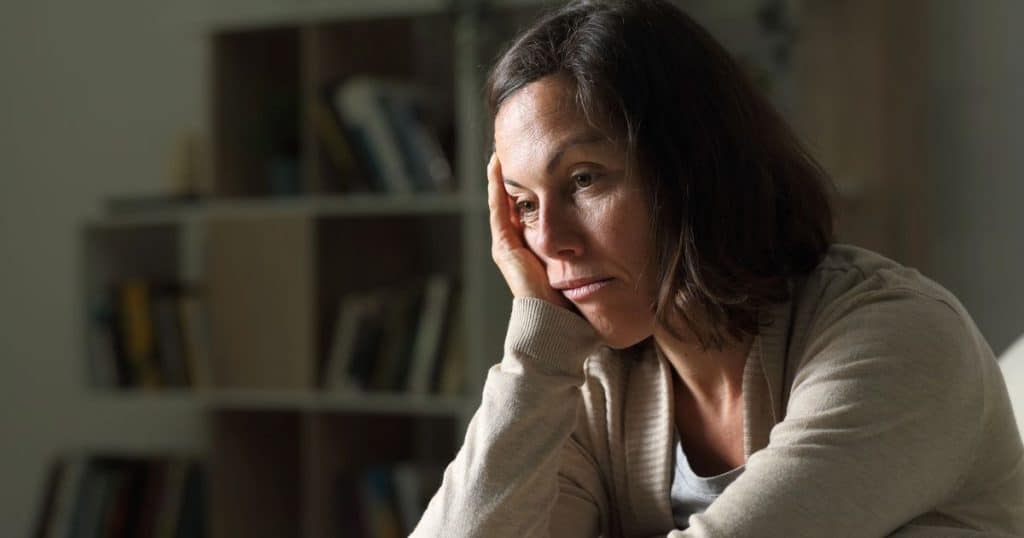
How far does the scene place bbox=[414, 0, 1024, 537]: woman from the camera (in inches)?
37.8

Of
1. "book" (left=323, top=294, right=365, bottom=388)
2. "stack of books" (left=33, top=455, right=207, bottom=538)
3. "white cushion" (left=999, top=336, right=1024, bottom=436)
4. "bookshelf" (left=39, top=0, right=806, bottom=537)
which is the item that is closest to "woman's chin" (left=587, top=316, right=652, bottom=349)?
"white cushion" (left=999, top=336, right=1024, bottom=436)

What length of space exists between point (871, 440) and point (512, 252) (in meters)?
0.41

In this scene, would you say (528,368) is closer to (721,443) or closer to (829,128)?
(721,443)

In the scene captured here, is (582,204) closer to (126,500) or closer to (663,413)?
(663,413)

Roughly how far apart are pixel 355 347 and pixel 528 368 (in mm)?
1565

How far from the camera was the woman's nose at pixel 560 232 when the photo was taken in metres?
1.11

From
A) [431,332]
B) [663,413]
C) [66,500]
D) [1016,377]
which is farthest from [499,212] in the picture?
[66,500]

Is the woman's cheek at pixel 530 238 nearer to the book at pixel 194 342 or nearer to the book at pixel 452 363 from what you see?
the book at pixel 452 363

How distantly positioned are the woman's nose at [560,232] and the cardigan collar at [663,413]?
0.54 ft

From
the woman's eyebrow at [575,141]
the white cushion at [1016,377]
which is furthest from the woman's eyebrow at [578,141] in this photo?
the white cushion at [1016,377]

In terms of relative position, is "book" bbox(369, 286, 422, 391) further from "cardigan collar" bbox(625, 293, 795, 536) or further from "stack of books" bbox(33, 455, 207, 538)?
"cardigan collar" bbox(625, 293, 795, 536)

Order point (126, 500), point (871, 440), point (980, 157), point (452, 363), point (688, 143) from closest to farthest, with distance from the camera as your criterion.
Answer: point (871, 440), point (688, 143), point (980, 157), point (452, 363), point (126, 500)

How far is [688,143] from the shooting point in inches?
42.1

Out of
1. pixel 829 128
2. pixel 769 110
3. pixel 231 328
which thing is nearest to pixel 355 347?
pixel 231 328
